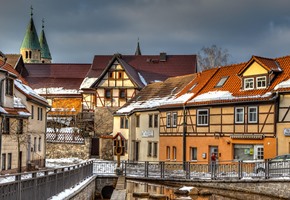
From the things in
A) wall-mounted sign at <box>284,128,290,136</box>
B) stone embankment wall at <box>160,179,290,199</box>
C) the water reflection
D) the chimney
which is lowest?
the water reflection

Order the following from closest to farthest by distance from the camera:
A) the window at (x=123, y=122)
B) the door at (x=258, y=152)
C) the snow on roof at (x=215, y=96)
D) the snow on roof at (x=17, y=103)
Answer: the snow on roof at (x=17, y=103) → the door at (x=258, y=152) → the snow on roof at (x=215, y=96) → the window at (x=123, y=122)

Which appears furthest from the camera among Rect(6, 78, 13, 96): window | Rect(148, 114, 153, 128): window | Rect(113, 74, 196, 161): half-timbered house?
Rect(148, 114, 153, 128): window

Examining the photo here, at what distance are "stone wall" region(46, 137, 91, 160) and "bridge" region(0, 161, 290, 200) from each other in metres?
15.7

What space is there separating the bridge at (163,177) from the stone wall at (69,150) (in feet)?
51.4

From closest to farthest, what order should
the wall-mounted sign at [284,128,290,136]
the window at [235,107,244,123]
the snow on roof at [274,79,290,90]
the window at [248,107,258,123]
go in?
1. the wall-mounted sign at [284,128,290,136]
2. the snow on roof at [274,79,290,90]
3. the window at [248,107,258,123]
4. the window at [235,107,244,123]

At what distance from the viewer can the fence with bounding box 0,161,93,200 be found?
12.9 m

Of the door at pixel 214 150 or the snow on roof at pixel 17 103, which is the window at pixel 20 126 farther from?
the door at pixel 214 150

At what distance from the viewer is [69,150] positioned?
1998 inches

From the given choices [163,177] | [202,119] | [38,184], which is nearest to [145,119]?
[202,119]

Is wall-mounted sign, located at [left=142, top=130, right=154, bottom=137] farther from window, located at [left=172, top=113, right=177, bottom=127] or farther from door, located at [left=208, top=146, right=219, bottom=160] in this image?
door, located at [left=208, top=146, right=219, bottom=160]

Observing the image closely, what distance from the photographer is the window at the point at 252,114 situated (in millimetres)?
32991

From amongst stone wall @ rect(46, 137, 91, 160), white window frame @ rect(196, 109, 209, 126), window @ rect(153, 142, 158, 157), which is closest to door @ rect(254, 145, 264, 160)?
white window frame @ rect(196, 109, 209, 126)

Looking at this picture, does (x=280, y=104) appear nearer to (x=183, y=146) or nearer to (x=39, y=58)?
(x=183, y=146)

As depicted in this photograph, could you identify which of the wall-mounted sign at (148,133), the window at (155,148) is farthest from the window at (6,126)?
the wall-mounted sign at (148,133)
